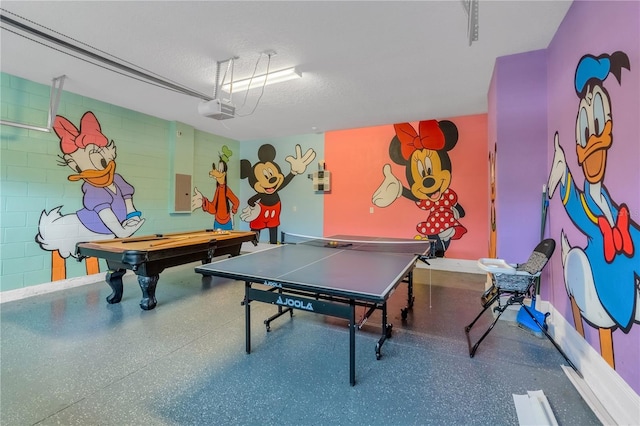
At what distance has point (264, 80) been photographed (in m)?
3.52

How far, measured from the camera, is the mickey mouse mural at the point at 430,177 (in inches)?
202

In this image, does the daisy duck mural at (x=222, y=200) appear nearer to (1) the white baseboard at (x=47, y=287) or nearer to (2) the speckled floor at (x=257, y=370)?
(1) the white baseboard at (x=47, y=287)

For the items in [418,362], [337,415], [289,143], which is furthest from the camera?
[289,143]

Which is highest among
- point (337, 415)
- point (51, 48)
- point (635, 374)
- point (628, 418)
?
point (51, 48)

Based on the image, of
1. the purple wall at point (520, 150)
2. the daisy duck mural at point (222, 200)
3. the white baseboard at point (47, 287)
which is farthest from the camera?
the daisy duck mural at point (222, 200)

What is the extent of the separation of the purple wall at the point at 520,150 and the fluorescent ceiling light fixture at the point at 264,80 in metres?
2.38

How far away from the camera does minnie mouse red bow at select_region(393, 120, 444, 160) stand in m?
5.21

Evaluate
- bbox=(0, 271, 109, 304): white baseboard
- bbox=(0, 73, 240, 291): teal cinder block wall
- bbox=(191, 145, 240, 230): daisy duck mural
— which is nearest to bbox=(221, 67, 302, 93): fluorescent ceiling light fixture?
bbox=(0, 73, 240, 291): teal cinder block wall

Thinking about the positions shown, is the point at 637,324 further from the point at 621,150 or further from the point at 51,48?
the point at 51,48

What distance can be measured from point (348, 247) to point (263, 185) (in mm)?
4316

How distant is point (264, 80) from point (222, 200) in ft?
13.0

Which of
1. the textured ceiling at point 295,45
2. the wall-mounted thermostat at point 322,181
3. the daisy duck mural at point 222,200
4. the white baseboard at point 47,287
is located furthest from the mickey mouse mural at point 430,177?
the white baseboard at point 47,287

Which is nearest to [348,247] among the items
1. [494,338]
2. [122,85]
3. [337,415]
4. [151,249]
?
[494,338]

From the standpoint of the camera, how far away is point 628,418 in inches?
56.9
